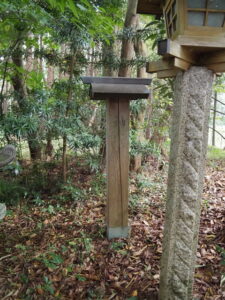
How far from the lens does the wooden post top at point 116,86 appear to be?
220 cm

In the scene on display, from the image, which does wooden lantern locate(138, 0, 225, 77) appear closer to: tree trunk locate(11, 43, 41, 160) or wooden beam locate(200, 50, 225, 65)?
wooden beam locate(200, 50, 225, 65)

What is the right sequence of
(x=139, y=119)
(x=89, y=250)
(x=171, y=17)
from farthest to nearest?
(x=139, y=119) < (x=89, y=250) < (x=171, y=17)

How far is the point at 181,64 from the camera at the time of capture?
1.26 meters

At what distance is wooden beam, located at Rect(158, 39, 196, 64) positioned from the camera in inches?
44.8

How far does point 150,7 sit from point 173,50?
884 mm

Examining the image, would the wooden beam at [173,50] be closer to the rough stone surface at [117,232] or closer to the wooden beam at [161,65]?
the wooden beam at [161,65]

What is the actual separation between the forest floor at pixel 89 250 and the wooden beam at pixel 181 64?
1.52 metres

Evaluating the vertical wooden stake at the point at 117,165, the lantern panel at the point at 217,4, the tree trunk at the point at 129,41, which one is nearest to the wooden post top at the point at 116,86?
the vertical wooden stake at the point at 117,165

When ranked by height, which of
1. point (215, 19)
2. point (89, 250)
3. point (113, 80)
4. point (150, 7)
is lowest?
point (89, 250)

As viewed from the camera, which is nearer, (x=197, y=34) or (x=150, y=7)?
(x=197, y=34)

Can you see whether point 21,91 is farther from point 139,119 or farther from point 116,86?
point 139,119

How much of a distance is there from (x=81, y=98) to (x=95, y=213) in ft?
6.01

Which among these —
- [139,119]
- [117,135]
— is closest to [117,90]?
[117,135]

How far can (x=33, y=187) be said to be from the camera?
3.73 metres
